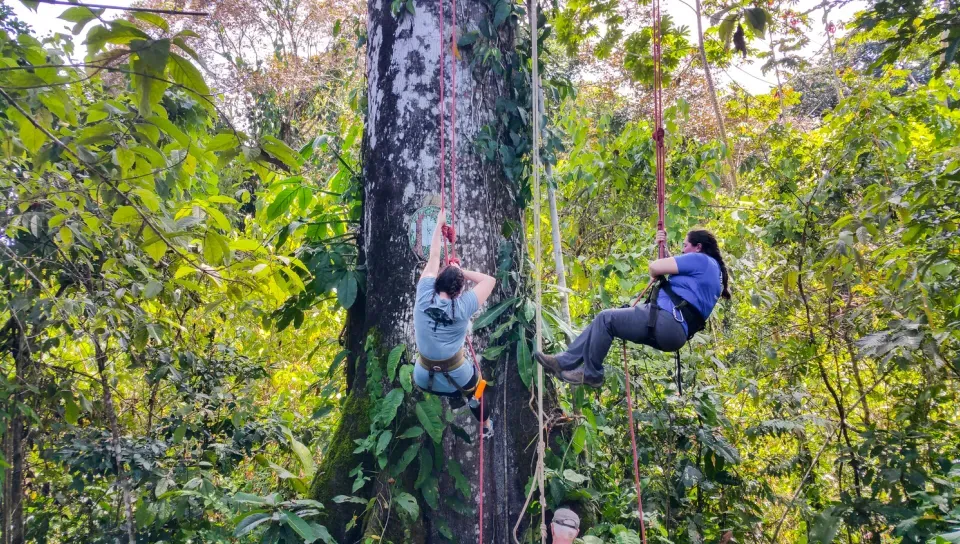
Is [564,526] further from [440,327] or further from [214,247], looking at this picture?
[214,247]

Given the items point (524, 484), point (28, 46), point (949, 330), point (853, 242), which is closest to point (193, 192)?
point (28, 46)

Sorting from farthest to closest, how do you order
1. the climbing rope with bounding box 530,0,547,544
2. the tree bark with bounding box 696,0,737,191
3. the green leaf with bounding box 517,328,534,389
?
the tree bark with bounding box 696,0,737,191
the green leaf with bounding box 517,328,534,389
the climbing rope with bounding box 530,0,547,544

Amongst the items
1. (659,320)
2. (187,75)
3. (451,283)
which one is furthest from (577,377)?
(187,75)

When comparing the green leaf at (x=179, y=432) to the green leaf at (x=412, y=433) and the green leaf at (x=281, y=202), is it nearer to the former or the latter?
the green leaf at (x=281, y=202)

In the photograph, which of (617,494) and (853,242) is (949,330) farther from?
(617,494)

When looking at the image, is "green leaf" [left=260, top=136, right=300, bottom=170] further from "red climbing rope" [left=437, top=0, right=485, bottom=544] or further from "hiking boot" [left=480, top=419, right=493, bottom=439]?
"hiking boot" [left=480, top=419, right=493, bottom=439]

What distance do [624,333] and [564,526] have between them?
3.24ft

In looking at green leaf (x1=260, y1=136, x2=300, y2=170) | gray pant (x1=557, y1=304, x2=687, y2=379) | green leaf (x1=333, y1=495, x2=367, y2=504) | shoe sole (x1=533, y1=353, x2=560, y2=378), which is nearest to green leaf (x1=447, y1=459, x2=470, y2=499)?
green leaf (x1=333, y1=495, x2=367, y2=504)

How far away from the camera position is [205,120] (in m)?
4.52

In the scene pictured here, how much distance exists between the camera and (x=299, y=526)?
2.59m

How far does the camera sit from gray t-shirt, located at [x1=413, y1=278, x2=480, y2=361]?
9.61ft

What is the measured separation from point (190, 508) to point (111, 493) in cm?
105

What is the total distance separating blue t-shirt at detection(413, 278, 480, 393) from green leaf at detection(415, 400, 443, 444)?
0.10 meters

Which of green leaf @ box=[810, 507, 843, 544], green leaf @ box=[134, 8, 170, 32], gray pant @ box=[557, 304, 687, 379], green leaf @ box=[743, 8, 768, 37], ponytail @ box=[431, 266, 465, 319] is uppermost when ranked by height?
green leaf @ box=[743, 8, 768, 37]
